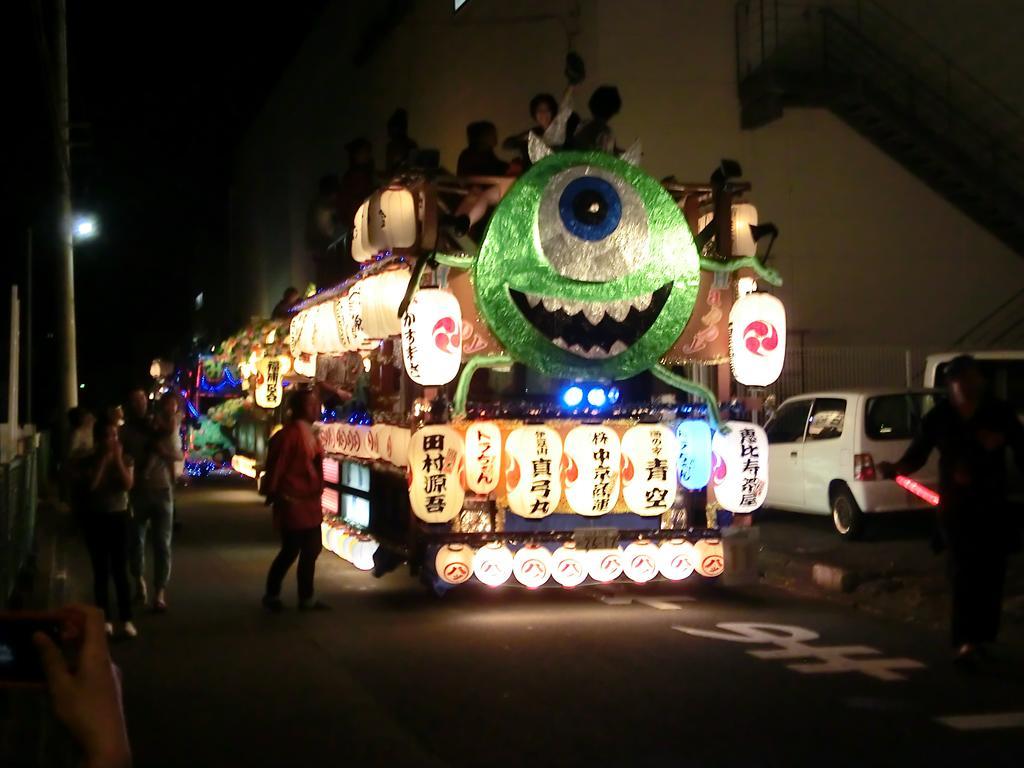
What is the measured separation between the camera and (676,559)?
1089cm

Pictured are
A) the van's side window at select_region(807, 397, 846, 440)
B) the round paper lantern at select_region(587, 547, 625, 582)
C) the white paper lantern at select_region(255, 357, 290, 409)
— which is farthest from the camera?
the white paper lantern at select_region(255, 357, 290, 409)

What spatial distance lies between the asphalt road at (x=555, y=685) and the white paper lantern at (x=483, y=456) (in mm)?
1131

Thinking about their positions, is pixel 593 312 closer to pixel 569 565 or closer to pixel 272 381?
pixel 569 565

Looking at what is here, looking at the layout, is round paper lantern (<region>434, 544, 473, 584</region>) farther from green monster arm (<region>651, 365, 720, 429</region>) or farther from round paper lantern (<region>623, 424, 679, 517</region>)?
green monster arm (<region>651, 365, 720, 429</region>)

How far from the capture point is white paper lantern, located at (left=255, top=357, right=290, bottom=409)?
19438 mm

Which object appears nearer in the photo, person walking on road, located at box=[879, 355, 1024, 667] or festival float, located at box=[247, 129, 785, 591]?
person walking on road, located at box=[879, 355, 1024, 667]

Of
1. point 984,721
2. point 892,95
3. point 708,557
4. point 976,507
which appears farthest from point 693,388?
point 892,95

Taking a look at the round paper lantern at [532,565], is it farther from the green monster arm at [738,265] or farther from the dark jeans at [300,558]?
the green monster arm at [738,265]

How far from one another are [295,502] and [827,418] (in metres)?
7.60

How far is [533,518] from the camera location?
34.8 feet

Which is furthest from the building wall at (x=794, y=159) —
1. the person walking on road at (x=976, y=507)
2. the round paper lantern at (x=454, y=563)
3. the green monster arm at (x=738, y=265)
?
the person walking on road at (x=976, y=507)

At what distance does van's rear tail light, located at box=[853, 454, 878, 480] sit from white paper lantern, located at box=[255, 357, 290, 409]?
30.7 feet

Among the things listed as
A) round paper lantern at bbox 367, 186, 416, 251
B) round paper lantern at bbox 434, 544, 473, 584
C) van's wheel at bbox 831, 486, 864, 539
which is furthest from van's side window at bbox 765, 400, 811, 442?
round paper lantern at bbox 367, 186, 416, 251

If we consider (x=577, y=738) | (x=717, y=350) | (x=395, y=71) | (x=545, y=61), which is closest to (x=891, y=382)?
(x=545, y=61)
